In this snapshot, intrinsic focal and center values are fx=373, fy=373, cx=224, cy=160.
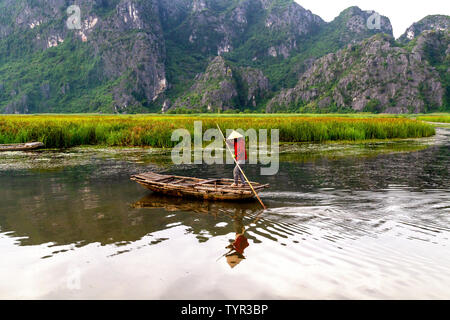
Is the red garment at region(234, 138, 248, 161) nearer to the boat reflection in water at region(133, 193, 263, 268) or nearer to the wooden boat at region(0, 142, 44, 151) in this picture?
the boat reflection in water at region(133, 193, 263, 268)

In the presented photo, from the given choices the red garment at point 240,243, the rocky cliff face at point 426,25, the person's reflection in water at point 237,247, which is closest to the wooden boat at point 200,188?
the person's reflection in water at point 237,247

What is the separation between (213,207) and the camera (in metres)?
10.6

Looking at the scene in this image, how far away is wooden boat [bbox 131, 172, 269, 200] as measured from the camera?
10680 millimetres

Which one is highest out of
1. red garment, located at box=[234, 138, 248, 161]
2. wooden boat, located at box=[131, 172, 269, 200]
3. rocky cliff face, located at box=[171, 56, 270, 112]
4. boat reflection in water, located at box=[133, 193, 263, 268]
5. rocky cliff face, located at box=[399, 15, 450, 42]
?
rocky cliff face, located at box=[399, 15, 450, 42]

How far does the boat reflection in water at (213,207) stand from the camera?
30.2 feet

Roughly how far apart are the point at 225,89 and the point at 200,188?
135 m

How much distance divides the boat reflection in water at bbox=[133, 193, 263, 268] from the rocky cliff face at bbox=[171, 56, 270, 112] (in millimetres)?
119746

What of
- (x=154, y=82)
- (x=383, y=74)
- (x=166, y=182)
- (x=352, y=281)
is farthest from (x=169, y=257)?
(x=154, y=82)

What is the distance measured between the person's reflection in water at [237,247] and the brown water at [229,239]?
0.06m

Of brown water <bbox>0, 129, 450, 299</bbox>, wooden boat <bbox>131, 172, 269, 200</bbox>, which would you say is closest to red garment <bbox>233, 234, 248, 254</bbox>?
brown water <bbox>0, 129, 450, 299</bbox>

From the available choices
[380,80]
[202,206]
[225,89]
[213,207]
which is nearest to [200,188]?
[202,206]

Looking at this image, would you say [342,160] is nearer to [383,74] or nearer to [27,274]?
[27,274]

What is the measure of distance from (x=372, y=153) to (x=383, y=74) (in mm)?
117768

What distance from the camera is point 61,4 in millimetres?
183000
